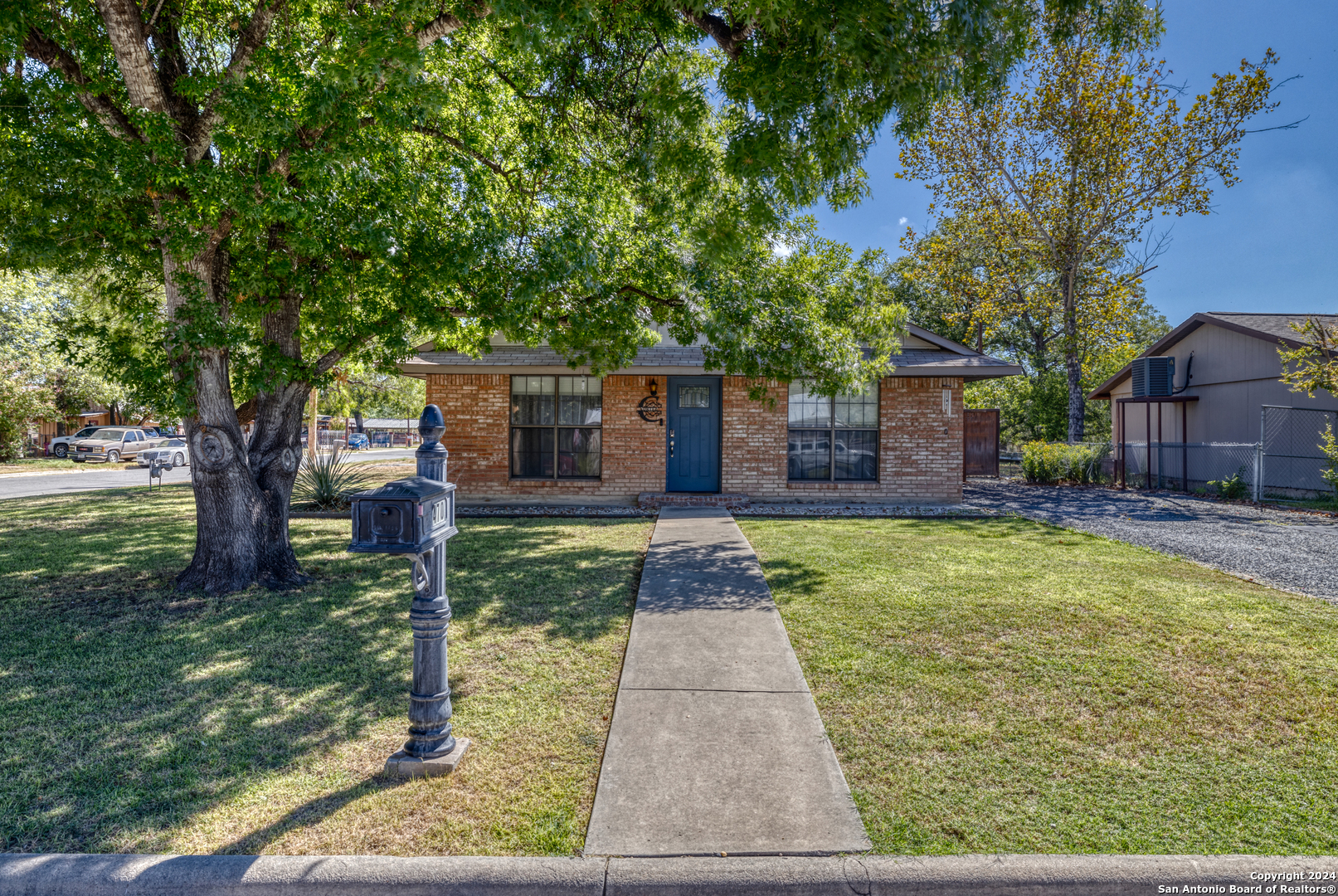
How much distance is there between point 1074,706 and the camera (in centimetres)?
377

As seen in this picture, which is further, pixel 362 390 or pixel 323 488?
pixel 362 390

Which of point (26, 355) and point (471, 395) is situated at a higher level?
point (26, 355)

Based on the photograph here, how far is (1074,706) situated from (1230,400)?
61.3 ft

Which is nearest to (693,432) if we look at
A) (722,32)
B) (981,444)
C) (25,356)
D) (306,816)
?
(722,32)

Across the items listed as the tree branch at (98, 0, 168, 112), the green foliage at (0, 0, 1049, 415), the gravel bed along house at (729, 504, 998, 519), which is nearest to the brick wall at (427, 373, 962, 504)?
the gravel bed along house at (729, 504, 998, 519)

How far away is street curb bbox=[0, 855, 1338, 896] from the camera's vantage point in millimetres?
2336

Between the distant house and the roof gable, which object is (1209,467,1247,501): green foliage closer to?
the distant house

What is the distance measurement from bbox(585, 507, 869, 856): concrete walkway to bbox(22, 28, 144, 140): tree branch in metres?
6.20

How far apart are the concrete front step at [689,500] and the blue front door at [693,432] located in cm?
52

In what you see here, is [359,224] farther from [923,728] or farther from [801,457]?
[801,457]

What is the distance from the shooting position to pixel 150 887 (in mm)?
2340

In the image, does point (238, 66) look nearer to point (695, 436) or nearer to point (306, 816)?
point (306, 816)

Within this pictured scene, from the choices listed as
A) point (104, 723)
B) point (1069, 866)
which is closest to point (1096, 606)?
point (1069, 866)

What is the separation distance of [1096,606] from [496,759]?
5131 millimetres
